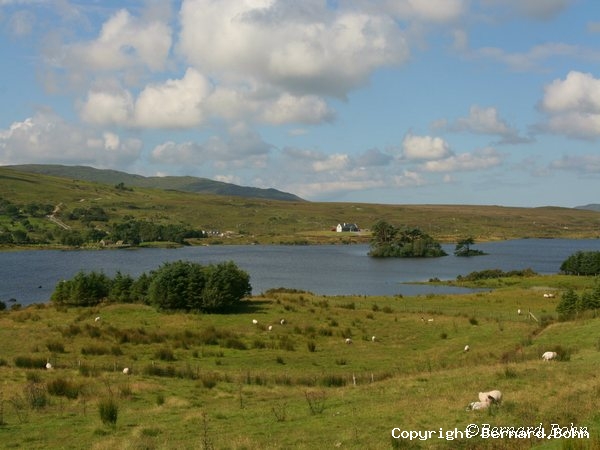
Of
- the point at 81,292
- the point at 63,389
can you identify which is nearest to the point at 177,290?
the point at 81,292

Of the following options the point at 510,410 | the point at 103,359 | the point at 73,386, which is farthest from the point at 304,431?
the point at 103,359

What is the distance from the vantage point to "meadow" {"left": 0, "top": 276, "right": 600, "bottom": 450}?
47.3 ft

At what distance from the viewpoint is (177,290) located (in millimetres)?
43750

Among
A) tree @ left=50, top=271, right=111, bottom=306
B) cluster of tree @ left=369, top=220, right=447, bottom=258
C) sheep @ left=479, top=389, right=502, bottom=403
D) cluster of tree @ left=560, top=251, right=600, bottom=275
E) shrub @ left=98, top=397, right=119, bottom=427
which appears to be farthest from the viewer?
cluster of tree @ left=369, top=220, right=447, bottom=258

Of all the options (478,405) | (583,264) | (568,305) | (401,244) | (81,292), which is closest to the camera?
(478,405)

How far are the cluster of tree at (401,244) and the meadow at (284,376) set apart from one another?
11010cm

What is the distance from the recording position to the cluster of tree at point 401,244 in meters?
156

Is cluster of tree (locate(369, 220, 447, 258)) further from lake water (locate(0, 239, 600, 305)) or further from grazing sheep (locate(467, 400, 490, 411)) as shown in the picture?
grazing sheep (locate(467, 400, 490, 411))

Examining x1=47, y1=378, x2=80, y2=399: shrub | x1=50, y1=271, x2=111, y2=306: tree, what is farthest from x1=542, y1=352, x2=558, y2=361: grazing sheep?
x1=50, y1=271, x2=111, y2=306: tree

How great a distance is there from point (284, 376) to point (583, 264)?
78.5 m

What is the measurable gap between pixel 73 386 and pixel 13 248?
16448 cm

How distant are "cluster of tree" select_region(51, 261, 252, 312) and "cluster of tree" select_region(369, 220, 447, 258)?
113m

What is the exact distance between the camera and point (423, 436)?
43.4ft

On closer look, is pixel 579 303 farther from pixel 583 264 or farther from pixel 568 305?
pixel 583 264
